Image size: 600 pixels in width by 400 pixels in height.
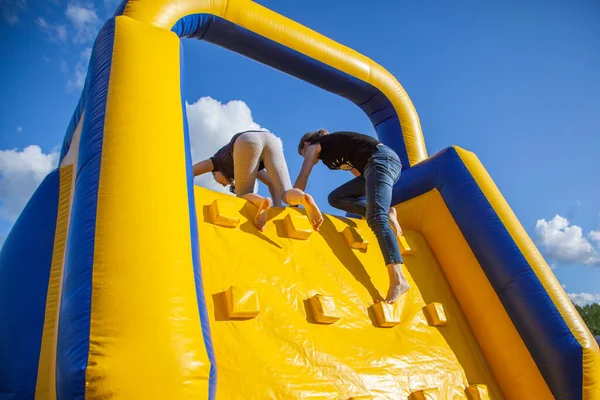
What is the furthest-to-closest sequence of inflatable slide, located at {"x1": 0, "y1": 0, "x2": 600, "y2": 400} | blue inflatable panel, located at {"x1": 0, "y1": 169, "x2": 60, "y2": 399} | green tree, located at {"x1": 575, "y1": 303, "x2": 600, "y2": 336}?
green tree, located at {"x1": 575, "y1": 303, "x2": 600, "y2": 336}, blue inflatable panel, located at {"x1": 0, "y1": 169, "x2": 60, "y2": 399}, inflatable slide, located at {"x1": 0, "y1": 0, "x2": 600, "y2": 400}

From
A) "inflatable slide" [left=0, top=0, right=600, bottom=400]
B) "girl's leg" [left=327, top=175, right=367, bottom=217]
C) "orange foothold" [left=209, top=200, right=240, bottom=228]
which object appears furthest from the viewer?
"girl's leg" [left=327, top=175, right=367, bottom=217]

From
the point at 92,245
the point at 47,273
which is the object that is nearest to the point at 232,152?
the point at 47,273

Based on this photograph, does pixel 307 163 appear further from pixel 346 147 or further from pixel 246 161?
pixel 246 161

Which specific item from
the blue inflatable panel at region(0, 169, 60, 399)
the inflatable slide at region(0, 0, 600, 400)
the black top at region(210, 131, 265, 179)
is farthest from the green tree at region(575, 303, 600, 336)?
the blue inflatable panel at region(0, 169, 60, 399)

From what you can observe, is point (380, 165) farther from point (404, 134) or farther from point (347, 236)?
point (404, 134)

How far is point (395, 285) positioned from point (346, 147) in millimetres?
816

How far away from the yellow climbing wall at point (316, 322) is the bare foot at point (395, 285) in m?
0.07

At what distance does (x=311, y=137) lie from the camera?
260 centimetres

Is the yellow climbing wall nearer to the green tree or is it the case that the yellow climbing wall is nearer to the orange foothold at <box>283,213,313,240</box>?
the orange foothold at <box>283,213,313,240</box>

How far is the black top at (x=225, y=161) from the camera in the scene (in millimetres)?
2463

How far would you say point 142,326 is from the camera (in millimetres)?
1106

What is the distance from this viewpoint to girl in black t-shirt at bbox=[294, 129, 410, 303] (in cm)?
225

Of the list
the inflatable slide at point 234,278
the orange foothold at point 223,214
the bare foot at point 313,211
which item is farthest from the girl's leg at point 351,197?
the orange foothold at point 223,214

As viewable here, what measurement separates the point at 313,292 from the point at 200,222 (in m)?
0.59
